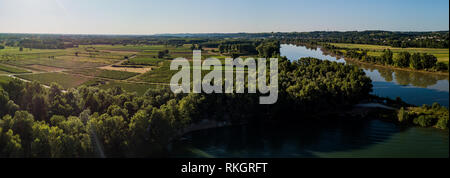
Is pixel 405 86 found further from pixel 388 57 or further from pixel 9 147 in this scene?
pixel 9 147

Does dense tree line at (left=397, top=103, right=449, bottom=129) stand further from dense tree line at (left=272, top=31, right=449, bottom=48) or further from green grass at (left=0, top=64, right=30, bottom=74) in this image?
green grass at (left=0, top=64, right=30, bottom=74)

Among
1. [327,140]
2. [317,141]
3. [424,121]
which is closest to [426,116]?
[424,121]

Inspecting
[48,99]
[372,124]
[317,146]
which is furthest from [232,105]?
[48,99]

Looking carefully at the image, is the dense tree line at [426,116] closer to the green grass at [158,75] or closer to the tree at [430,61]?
the tree at [430,61]

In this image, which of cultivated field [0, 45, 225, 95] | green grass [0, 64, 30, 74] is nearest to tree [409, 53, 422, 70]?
cultivated field [0, 45, 225, 95]

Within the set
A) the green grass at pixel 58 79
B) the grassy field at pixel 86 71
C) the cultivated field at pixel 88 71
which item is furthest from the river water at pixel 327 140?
the green grass at pixel 58 79

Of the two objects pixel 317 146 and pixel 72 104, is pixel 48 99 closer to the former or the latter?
pixel 72 104
